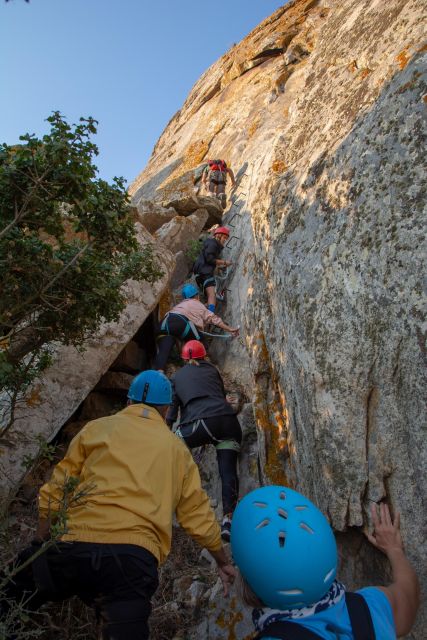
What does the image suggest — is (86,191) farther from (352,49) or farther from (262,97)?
(262,97)

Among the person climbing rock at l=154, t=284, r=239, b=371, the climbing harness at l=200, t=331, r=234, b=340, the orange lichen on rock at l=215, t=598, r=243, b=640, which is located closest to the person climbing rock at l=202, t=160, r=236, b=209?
→ the climbing harness at l=200, t=331, r=234, b=340

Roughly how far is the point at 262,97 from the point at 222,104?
3664 mm

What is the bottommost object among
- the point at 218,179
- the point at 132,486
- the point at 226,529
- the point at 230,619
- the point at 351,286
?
the point at 230,619

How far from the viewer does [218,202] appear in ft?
44.5

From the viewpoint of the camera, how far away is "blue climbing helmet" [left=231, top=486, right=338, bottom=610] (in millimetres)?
1832

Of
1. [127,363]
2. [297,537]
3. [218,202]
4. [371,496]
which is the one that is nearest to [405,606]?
[297,537]

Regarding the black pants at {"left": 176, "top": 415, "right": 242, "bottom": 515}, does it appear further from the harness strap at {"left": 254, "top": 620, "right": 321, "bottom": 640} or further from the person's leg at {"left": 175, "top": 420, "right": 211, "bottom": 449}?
the harness strap at {"left": 254, "top": 620, "right": 321, "bottom": 640}

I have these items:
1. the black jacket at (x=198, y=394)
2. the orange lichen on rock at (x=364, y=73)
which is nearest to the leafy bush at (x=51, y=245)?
the black jacket at (x=198, y=394)

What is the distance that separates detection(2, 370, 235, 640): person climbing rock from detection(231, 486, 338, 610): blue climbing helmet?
0.84m

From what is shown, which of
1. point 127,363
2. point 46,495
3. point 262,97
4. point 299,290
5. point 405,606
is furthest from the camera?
point 262,97

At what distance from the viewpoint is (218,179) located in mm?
14055

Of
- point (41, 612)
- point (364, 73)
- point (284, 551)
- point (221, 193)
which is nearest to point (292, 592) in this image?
point (284, 551)

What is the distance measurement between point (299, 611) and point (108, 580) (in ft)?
3.82

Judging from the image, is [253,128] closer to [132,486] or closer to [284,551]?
[132,486]
